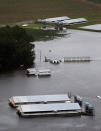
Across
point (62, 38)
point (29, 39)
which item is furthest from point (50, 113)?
point (62, 38)

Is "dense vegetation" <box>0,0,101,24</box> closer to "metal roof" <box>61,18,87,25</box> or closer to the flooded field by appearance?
"metal roof" <box>61,18,87,25</box>

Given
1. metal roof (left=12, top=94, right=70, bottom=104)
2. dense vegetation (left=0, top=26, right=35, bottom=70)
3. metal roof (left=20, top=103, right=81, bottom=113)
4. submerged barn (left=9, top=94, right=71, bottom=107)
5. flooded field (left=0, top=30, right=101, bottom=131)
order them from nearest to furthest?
flooded field (left=0, top=30, right=101, bottom=131) → metal roof (left=20, top=103, right=81, bottom=113) → submerged barn (left=9, top=94, right=71, bottom=107) → metal roof (left=12, top=94, right=70, bottom=104) → dense vegetation (left=0, top=26, right=35, bottom=70)

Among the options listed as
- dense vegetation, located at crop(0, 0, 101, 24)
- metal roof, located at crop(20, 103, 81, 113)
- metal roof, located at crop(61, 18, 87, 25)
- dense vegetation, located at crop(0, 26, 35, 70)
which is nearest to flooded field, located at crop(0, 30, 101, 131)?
metal roof, located at crop(20, 103, 81, 113)

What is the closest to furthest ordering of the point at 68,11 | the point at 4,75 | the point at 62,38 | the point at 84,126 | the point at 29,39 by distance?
the point at 84,126
the point at 4,75
the point at 29,39
the point at 62,38
the point at 68,11

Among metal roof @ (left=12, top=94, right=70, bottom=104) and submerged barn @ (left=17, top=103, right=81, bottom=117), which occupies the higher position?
metal roof @ (left=12, top=94, right=70, bottom=104)

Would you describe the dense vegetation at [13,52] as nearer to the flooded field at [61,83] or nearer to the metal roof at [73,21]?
the flooded field at [61,83]

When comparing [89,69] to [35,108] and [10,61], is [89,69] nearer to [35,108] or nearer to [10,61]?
[10,61]

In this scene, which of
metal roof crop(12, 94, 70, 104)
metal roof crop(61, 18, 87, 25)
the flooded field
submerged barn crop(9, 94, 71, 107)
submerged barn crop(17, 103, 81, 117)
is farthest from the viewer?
metal roof crop(61, 18, 87, 25)
